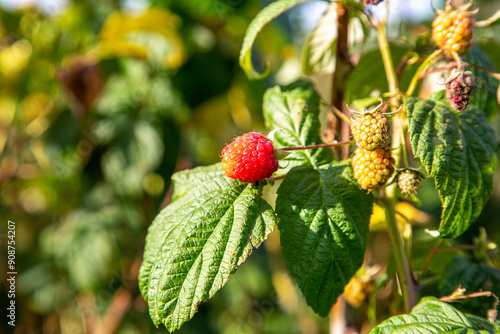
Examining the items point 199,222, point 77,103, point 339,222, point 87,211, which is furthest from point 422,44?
point 87,211

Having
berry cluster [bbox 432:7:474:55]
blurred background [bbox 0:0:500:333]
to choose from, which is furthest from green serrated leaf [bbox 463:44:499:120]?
blurred background [bbox 0:0:500:333]

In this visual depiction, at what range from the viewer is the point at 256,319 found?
2.17 metres

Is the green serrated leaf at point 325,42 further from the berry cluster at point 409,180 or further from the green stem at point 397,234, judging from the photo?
the berry cluster at point 409,180

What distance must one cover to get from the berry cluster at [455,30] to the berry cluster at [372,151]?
18 centimetres

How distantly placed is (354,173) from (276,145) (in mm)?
173

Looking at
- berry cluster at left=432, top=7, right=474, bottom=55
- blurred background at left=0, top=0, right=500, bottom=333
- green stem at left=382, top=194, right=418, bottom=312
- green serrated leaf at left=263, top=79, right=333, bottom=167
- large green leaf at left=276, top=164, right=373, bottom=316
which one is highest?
berry cluster at left=432, top=7, right=474, bottom=55

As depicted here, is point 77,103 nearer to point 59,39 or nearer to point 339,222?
Answer: point 59,39

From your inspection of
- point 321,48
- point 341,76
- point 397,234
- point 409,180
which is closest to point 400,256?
point 397,234

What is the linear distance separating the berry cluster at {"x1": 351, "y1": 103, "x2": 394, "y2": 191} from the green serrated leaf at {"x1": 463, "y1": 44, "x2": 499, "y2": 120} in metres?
0.23

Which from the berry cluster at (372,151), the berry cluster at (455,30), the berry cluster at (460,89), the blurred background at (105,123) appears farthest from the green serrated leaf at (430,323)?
the blurred background at (105,123)

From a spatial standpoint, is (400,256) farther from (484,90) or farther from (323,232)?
(484,90)

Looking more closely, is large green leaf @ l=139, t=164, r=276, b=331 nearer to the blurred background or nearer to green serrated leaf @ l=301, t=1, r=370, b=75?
green serrated leaf @ l=301, t=1, r=370, b=75

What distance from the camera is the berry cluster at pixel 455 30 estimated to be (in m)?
0.65

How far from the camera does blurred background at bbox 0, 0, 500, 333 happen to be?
1.47 meters
